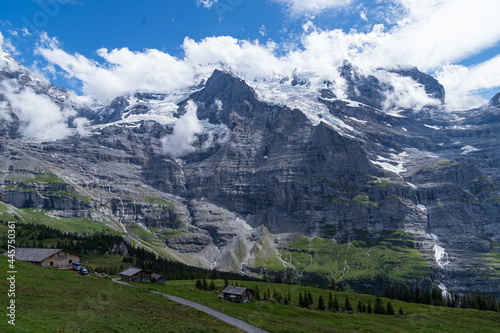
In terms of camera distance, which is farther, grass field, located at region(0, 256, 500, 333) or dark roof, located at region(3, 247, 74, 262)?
dark roof, located at region(3, 247, 74, 262)

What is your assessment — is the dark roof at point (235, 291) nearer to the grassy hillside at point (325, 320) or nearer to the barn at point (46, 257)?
the grassy hillside at point (325, 320)

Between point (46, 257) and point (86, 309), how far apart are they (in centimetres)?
5368

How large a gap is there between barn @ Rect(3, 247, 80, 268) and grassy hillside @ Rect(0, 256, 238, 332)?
77.7 ft

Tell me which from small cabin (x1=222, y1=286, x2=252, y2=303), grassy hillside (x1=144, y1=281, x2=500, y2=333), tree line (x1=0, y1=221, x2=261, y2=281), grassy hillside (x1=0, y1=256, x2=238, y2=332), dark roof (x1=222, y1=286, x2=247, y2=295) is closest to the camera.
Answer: grassy hillside (x1=0, y1=256, x2=238, y2=332)

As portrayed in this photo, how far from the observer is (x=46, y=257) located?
8738 cm

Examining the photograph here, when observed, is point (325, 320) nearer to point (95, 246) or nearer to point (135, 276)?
point (135, 276)

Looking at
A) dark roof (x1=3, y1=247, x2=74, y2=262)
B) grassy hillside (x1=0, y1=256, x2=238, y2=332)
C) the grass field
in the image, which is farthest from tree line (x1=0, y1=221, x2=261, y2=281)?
grassy hillside (x1=0, y1=256, x2=238, y2=332)

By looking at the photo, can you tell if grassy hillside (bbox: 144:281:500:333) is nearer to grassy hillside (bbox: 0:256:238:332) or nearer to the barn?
grassy hillside (bbox: 0:256:238:332)

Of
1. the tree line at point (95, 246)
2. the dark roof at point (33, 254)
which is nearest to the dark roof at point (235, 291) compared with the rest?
the dark roof at point (33, 254)

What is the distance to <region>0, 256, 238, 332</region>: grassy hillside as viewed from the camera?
35.6 metres

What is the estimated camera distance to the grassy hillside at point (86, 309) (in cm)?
3559

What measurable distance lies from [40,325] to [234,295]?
52127mm

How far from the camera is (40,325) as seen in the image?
33281 mm

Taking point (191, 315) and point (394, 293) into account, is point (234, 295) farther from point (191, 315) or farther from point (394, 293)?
point (394, 293)
